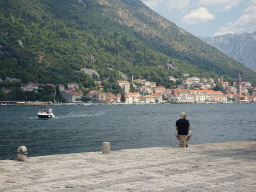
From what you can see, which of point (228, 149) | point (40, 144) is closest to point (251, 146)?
point (228, 149)

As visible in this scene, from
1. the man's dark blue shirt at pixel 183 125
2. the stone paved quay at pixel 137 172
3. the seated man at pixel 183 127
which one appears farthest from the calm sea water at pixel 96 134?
the man's dark blue shirt at pixel 183 125

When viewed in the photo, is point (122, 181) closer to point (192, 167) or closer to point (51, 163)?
point (192, 167)

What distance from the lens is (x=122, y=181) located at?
10.1 meters

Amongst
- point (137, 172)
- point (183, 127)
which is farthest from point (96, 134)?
point (137, 172)

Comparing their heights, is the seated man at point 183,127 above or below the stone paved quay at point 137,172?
above

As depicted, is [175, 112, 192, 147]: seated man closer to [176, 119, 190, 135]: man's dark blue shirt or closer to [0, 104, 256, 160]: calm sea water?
[176, 119, 190, 135]: man's dark blue shirt

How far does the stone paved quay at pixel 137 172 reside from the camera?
31.1 ft

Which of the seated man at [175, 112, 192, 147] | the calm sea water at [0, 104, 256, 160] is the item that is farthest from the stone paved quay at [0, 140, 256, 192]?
the calm sea water at [0, 104, 256, 160]

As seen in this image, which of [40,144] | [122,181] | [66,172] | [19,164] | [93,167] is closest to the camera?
[122,181]

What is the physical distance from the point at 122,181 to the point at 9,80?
18972 centimetres

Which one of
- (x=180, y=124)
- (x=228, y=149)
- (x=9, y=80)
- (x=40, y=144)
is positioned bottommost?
(x=40, y=144)

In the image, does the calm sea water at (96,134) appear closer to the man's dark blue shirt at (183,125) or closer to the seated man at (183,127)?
the seated man at (183,127)

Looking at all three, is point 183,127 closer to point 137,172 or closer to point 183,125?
point 183,125

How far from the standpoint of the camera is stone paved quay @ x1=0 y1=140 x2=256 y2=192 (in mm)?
9469
